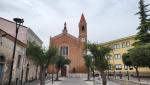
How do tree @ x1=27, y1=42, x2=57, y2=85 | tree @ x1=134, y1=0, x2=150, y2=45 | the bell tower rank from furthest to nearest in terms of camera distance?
1. the bell tower
2. tree @ x1=134, y1=0, x2=150, y2=45
3. tree @ x1=27, y1=42, x2=57, y2=85

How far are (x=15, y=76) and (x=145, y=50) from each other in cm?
1644

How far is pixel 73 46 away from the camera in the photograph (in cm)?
6675

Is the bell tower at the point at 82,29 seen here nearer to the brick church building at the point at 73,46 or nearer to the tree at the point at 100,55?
the brick church building at the point at 73,46

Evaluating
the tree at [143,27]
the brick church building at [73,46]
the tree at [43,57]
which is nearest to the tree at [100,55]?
the tree at [43,57]

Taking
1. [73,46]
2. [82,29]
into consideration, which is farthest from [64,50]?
[82,29]

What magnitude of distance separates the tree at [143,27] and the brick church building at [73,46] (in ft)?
102

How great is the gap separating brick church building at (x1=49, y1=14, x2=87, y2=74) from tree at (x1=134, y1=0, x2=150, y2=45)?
31098 mm

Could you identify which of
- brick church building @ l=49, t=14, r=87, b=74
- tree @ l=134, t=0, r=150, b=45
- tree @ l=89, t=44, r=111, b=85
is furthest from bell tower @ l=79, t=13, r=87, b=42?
tree @ l=89, t=44, r=111, b=85

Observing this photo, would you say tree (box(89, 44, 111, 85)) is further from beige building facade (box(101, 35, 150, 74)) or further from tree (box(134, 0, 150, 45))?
beige building facade (box(101, 35, 150, 74))

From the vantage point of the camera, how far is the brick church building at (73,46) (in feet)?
210

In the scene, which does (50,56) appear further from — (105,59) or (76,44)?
(76,44)

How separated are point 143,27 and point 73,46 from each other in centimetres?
3559

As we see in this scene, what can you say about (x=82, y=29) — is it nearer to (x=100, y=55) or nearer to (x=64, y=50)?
(x=64, y=50)

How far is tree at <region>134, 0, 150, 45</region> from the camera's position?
33.3 metres
